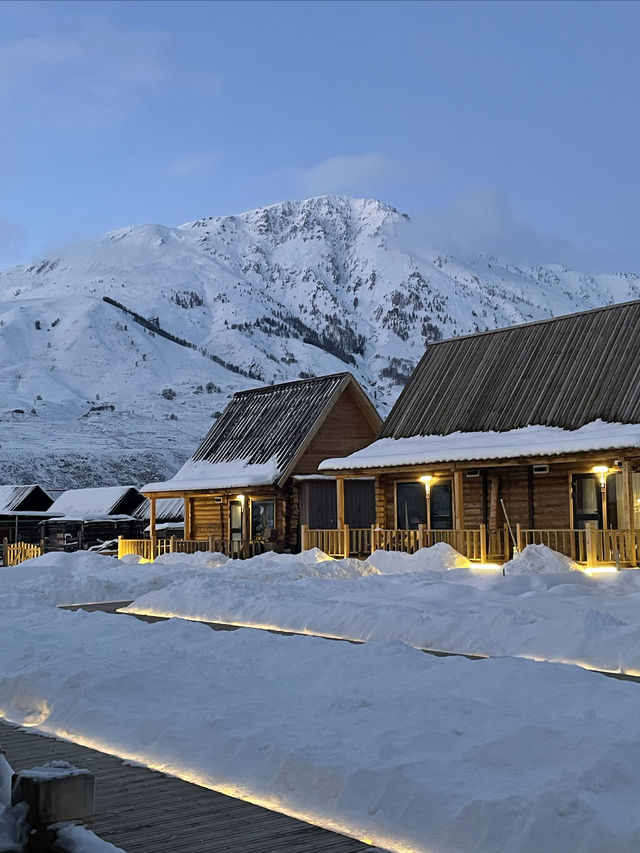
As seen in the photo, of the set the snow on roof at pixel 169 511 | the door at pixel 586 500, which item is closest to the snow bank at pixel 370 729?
the door at pixel 586 500

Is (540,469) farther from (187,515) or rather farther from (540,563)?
(187,515)

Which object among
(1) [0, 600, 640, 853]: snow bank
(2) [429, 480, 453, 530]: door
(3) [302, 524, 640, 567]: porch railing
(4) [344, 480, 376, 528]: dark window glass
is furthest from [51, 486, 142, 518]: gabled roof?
(1) [0, 600, 640, 853]: snow bank

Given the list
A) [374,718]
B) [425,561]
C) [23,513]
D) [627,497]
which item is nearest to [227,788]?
[374,718]

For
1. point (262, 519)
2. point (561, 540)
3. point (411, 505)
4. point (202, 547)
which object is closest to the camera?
point (561, 540)

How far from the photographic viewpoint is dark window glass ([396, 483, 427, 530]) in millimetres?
26984

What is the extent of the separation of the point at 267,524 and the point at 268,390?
6287mm

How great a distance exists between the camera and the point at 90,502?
185 ft

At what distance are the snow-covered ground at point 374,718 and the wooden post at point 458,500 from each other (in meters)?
8.96

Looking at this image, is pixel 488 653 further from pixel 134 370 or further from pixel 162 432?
pixel 134 370

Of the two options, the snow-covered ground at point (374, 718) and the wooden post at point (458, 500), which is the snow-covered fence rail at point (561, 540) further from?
the snow-covered ground at point (374, 718)

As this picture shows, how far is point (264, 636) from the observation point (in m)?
11.3

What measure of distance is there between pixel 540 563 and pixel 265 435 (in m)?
16.0

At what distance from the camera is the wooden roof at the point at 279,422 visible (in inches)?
1287

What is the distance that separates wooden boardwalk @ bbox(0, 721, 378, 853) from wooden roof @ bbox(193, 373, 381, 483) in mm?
24687
